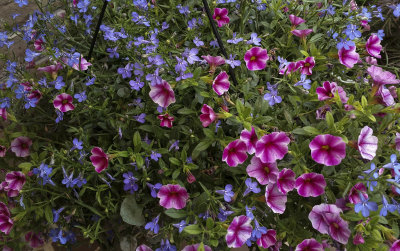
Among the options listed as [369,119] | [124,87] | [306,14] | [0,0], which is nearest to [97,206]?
Answer: [124,87]

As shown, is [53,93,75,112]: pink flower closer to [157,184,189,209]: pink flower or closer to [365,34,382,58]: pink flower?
[157,184,189,209]: pink flower

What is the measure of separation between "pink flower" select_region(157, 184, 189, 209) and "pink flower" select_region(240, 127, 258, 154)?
19 cm

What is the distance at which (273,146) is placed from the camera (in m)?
0.84

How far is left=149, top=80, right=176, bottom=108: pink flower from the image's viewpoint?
0.91 metres

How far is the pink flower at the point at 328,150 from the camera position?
826 millimetres

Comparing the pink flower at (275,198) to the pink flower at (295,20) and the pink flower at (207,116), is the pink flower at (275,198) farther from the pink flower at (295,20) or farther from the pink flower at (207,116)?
the pink flower at (295,20)

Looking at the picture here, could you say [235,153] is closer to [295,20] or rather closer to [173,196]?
[173,196]

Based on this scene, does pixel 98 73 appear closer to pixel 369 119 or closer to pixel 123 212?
pixel 123 212

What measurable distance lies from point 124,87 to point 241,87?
0.33 meters

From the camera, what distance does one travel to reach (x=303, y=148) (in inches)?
35.7

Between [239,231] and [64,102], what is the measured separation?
1.84 feet

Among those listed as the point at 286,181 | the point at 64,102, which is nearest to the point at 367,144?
the point at 286,181

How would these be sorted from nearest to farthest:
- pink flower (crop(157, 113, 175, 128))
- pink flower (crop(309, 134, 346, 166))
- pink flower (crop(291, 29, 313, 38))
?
pink flower (crop(309, 134, 346, 166)) → pink flower (crop(157, 113, 175, 128)) → pink flower (crop(291, 29, 313, 38))

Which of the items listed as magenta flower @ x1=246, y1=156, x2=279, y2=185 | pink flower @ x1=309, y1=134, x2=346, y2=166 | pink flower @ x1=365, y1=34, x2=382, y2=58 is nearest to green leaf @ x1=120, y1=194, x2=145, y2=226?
magenta flower @ x1=246, y1=156, x2=279, y2=185
